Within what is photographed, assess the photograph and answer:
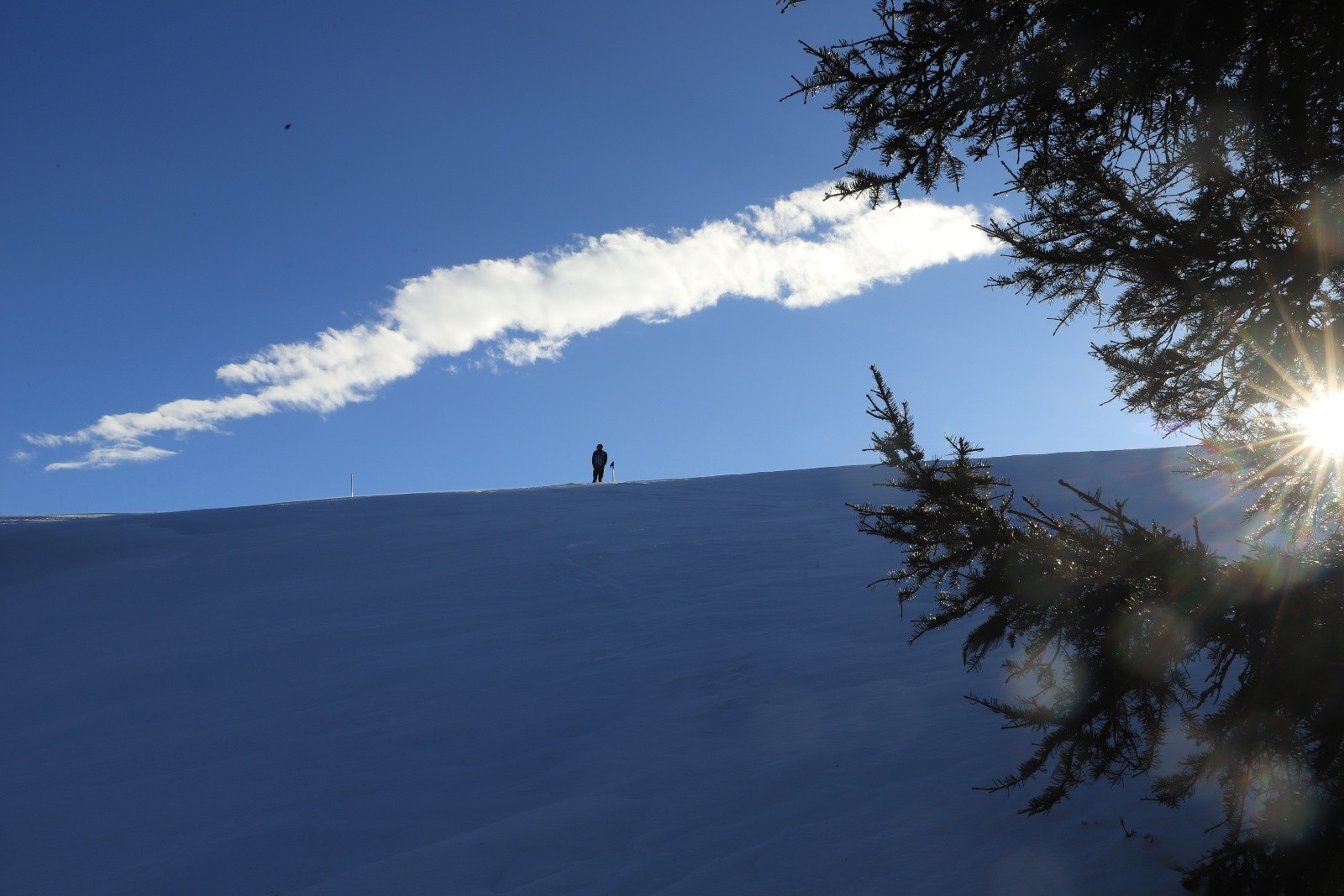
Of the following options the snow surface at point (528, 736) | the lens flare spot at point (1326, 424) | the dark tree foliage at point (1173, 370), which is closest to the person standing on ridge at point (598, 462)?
the snow surface at point (528, 736)

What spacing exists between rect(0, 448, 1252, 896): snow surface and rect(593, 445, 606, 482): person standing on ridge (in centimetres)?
1090

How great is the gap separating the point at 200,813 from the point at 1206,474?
6643mm

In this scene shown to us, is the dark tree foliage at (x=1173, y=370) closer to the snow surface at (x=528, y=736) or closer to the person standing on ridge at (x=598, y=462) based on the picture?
the snow surface at (x=528, y=736)

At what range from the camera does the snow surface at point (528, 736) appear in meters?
4.66

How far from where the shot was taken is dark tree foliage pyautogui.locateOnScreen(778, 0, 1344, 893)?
2760mm

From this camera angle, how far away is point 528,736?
6.75 metres

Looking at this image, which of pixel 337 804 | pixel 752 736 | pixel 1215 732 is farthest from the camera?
pixel 752 736

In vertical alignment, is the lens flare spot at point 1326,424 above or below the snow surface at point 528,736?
above

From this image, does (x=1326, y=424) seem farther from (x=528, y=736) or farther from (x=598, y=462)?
(x=598, y=462)

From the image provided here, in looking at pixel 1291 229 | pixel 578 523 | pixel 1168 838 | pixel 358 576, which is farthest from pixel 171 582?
pixel 1291 229

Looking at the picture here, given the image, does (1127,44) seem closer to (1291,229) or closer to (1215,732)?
(1291,229)

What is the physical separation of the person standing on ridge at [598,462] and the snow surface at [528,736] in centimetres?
1090

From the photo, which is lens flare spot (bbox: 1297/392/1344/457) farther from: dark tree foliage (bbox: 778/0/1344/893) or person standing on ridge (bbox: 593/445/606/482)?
person standing on ridge (bbox: 593/445/606/482)

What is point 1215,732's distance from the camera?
277 cm
